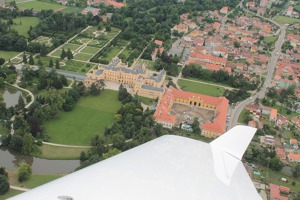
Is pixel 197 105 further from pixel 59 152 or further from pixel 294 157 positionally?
pixel 59 152

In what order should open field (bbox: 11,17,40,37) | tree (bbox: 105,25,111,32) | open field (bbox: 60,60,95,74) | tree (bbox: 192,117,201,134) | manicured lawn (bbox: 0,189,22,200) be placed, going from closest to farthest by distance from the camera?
manicured lawn (bbox: 0,189,22,200) → tree (bbox: 192,117,201,134) → open field (bbox: 60,60,95,74) → open field (bbox: 11,17,40,37) → tree (bbox: 105,25,111,32)

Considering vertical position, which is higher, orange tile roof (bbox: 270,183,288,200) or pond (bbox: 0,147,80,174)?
orange tile roof (bbox: 270,183,288,200)

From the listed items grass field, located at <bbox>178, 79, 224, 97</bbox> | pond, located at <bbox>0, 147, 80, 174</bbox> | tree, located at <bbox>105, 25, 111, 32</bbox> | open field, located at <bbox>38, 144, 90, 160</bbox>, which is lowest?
pond, located at <bbox>0, 147, 80, 174</bbox>

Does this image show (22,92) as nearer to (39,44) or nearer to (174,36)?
(39,44)

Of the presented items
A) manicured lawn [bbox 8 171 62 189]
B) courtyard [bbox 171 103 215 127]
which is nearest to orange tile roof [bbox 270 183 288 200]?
courtyard [bbox 171 103 215 127]

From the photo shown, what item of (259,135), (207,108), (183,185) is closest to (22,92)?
(207,108)

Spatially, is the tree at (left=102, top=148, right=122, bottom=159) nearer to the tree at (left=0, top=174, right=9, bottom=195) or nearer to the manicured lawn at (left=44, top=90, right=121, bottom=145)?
the manicured lawn at (left=44, top=90, right=121, bottom=145)

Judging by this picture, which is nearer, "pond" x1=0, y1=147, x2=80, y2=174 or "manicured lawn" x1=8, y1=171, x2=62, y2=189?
"manicured lawn" x1=8, y1=171, x2=62, y2=189
